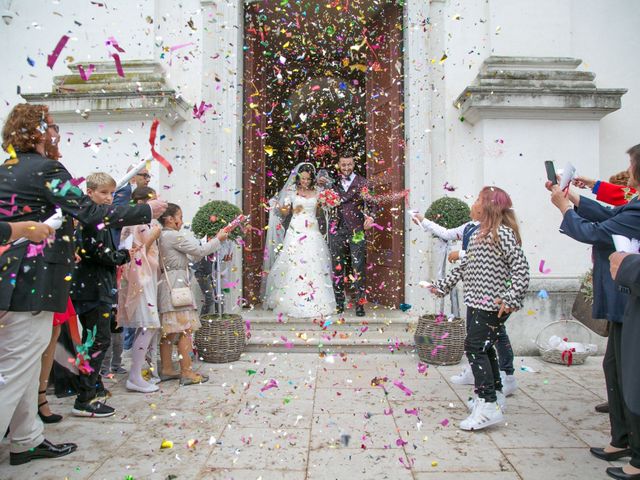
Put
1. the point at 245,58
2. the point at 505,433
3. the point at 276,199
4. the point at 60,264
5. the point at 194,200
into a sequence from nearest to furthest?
the point at 60,264 → the point at 505,433 → the point at 194,200 → the point at 245,58 → the point at 276,199

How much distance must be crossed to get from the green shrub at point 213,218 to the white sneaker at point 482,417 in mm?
3500

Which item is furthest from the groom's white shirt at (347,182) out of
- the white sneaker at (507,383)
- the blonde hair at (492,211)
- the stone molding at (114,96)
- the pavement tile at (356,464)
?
the pavement tile at (356,464)

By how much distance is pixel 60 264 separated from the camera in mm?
3270

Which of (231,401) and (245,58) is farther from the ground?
(245,58)

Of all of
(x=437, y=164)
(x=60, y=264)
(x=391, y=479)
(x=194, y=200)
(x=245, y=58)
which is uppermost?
(x=245, y=58)

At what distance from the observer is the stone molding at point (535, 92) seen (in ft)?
20.6

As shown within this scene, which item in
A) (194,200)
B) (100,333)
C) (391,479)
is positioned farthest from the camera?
(194,200)

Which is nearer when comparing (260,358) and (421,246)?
(260,358)

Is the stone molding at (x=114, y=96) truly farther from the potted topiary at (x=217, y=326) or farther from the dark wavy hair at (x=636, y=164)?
the dark wavy hair at (x=636, y=164)

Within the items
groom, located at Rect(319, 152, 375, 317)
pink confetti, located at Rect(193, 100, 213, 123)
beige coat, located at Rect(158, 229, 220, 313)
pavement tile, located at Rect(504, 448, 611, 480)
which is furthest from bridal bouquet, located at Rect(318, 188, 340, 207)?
pavement tile, located at Rect(504, 448, 611, 480)

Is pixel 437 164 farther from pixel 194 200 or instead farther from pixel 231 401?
pixel 231 401

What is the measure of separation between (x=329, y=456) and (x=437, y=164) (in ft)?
14.9

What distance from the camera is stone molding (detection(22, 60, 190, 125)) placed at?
6.38 meters

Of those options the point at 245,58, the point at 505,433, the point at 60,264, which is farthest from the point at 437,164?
the point at 60,264
